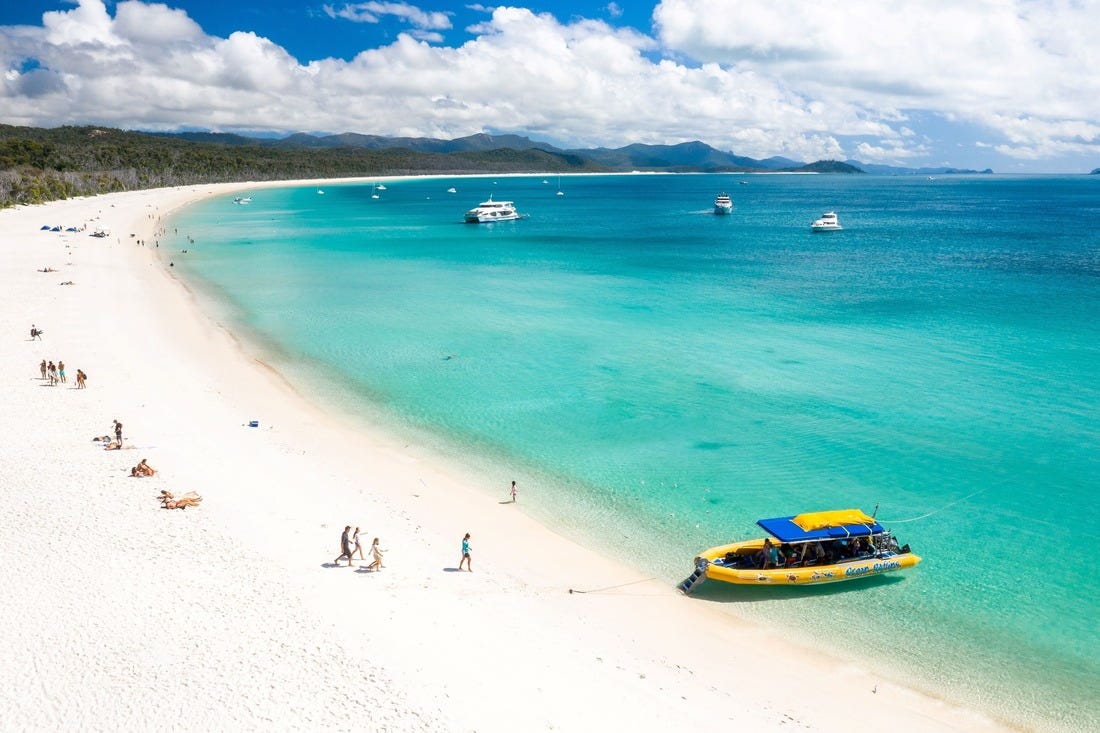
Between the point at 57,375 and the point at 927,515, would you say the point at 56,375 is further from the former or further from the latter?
the point at 927,515

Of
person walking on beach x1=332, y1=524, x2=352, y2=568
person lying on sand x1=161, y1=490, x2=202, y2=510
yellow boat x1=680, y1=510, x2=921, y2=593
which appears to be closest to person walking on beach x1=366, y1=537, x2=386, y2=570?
person walking on beach x1=332, y1=524, x2=352, y2=568

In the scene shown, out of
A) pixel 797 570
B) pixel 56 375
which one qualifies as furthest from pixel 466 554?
pixel 56 375

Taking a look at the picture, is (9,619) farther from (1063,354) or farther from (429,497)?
(1063,354)

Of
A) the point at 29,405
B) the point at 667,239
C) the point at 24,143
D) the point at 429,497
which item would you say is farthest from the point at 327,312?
the point at 24,143

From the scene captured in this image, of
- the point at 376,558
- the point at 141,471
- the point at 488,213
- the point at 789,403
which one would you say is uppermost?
the point at 488,213

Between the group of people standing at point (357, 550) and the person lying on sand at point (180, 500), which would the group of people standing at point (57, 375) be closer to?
the person lying on sand at point (180, 500)

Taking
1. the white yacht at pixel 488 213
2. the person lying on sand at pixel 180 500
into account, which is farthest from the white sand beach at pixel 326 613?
the white yacht at pixel 488 213

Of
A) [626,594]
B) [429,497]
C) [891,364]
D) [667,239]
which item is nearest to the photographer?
[626,594]

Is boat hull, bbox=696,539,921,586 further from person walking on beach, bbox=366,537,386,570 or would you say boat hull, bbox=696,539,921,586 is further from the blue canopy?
person walking on beach, bbox=366,537,386,570
